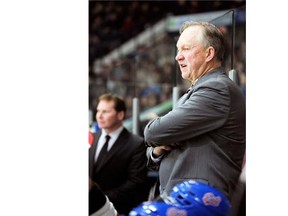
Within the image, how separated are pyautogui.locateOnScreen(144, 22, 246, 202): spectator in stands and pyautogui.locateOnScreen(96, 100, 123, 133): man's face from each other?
0.38 m

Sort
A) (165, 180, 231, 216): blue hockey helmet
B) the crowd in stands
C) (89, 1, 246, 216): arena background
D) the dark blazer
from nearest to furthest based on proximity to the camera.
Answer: (165, 180, 231, 216): blue hockey helmet
(89, 1, 246, 216): arena background
the dark blazer
the crowd in stands

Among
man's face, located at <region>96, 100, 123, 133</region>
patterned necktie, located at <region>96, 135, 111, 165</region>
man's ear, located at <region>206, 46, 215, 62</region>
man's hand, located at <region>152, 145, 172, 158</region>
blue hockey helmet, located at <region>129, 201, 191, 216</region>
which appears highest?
man's ear, located at <region>206, 46, 215, 62</region>

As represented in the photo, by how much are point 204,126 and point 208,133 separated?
0.02m

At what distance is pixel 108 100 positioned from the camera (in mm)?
2137

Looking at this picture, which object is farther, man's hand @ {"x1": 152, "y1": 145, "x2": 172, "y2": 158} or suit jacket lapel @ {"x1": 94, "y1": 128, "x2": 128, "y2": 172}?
suit jacket lapel @ {"x1": 94, "y1": 128, "x2": 128, "y2": 172}

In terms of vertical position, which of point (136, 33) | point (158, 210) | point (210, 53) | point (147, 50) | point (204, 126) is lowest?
point (158, 210)

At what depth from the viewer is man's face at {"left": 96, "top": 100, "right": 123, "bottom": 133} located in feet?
6.84

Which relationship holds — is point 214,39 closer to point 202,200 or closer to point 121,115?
point 202,200

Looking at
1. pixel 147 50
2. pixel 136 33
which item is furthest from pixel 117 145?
pixel 136 33

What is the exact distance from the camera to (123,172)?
2012 millimetres

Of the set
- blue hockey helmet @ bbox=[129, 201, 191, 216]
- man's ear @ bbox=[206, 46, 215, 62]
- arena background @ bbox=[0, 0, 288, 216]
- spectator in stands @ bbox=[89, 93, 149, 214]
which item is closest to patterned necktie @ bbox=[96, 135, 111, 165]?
spectator in stands @ bbox=[89, 93, 149, 214]

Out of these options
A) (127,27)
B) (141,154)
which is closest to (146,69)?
(127,27)

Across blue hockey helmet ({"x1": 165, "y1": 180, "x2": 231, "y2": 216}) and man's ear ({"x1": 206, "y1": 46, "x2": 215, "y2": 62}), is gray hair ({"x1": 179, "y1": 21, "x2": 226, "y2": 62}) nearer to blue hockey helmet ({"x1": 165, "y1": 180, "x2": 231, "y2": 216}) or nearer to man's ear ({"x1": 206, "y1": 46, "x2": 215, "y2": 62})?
man's ear ({"x1": 206, "y1": 46, "x2": 215, "y2": 62})
